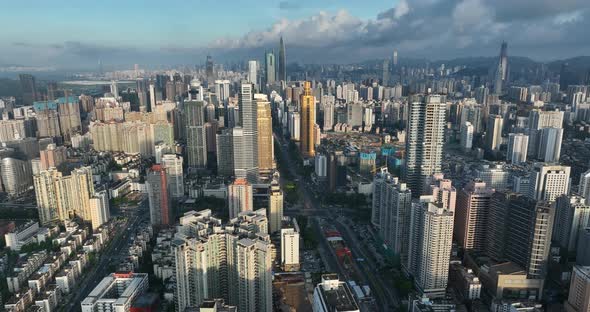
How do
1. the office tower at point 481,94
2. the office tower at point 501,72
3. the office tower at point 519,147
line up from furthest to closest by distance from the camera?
the office tower at point 501,72 → the office tower at point 481,94 → the office tower at point 519,147

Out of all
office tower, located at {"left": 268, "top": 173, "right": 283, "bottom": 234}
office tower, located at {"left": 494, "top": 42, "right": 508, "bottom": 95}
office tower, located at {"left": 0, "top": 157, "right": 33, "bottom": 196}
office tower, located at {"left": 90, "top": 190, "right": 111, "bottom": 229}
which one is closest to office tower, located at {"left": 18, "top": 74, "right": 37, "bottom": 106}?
office tower, located at {"left": 0, "top": 157, "right": 33, "bottom": 196}

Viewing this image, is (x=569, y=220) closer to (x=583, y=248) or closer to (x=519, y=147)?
(x=583, y=248)

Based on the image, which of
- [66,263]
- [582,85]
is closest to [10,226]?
[66,263]

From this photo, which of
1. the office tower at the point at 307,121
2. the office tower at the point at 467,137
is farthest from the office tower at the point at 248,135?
the office tower at the point at 467,137

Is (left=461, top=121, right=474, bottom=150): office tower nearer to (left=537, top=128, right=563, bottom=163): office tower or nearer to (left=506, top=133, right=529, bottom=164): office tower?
(left=506, top=133, right=529, bottom=164): office tower

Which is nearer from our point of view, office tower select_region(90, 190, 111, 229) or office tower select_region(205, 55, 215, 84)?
office tower select_region(90, 190, 111, 229)

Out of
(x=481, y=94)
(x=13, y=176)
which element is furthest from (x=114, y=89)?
(x=481, y=94)

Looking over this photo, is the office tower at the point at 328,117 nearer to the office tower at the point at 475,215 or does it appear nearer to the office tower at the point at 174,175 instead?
the office tower at the point at 174,175
